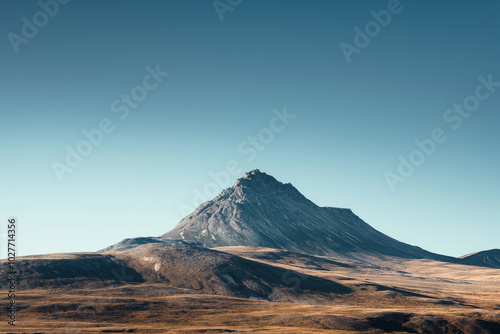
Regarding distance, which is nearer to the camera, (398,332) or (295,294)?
(398,332)

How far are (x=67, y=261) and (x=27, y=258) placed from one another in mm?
13962

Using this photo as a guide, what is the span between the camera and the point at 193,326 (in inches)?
3661

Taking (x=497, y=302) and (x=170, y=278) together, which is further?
(x=170, y=278)

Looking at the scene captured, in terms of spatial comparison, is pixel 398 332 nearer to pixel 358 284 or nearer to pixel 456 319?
pixel 456 319

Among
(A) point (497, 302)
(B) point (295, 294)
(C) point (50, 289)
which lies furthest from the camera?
(B) point (295, 294)

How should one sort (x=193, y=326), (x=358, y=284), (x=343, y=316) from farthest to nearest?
(x=358, y=284) < (x=343, y=316) < (x=193, y=326)

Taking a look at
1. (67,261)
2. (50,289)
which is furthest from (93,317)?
(67,261)

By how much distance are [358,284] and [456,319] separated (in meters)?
60.5

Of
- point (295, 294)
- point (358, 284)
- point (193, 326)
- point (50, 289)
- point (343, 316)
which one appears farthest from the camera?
point (358, 284)

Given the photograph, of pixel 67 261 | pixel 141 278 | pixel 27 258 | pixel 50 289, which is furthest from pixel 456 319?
pixel 27 258

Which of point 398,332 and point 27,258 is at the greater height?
point 27,258

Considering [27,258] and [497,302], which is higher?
[27,258]

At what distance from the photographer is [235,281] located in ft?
494

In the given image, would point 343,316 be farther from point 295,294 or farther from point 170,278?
point 170,278
